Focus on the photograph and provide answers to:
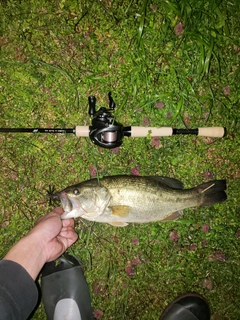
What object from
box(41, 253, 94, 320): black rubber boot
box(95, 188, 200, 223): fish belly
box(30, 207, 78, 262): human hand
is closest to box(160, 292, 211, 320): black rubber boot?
box(41, 253, 94, 320): black rubber boot

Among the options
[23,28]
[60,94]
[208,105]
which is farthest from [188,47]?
[23,28]

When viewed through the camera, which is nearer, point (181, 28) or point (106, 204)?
point (106, 204)

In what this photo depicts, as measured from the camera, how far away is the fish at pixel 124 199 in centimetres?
286

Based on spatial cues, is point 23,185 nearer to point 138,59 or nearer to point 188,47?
point 138,59

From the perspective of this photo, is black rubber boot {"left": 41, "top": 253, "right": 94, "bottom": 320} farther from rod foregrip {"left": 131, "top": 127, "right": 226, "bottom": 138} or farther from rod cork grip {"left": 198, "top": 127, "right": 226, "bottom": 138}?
rod cork grip {"left": 198, "top": 127, "right": 226, "bottom": 138}

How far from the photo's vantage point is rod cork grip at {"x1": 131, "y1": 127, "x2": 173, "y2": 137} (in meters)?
3.07

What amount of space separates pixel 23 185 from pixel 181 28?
2.81 m

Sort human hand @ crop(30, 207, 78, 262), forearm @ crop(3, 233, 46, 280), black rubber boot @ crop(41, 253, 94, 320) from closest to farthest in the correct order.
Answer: forearm @ crop(3, 233, 46, 280), human hand @ crop(30, 207, 78, 262), black rubber boot @ crop(41, 253, 94, 320)

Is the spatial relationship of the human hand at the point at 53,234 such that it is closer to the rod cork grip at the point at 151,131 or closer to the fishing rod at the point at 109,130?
the fishing rod at the point at 109,130

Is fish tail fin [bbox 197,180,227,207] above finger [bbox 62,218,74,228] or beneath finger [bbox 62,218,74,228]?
above

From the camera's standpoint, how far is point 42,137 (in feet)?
11.0

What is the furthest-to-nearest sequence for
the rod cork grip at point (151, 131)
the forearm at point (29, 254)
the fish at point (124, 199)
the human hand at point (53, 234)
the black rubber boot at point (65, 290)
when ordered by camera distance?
the black rubber boot at point (65, 290), the rod cork grip at point (151, 131), the fish at point (124, 199), the human hand at point (53, 234), the forearm at point (29, 254)

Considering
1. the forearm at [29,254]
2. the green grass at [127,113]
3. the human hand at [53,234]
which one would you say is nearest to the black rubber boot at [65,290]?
the green grass at [127,113]

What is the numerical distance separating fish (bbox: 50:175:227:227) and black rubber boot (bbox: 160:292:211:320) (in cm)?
123
